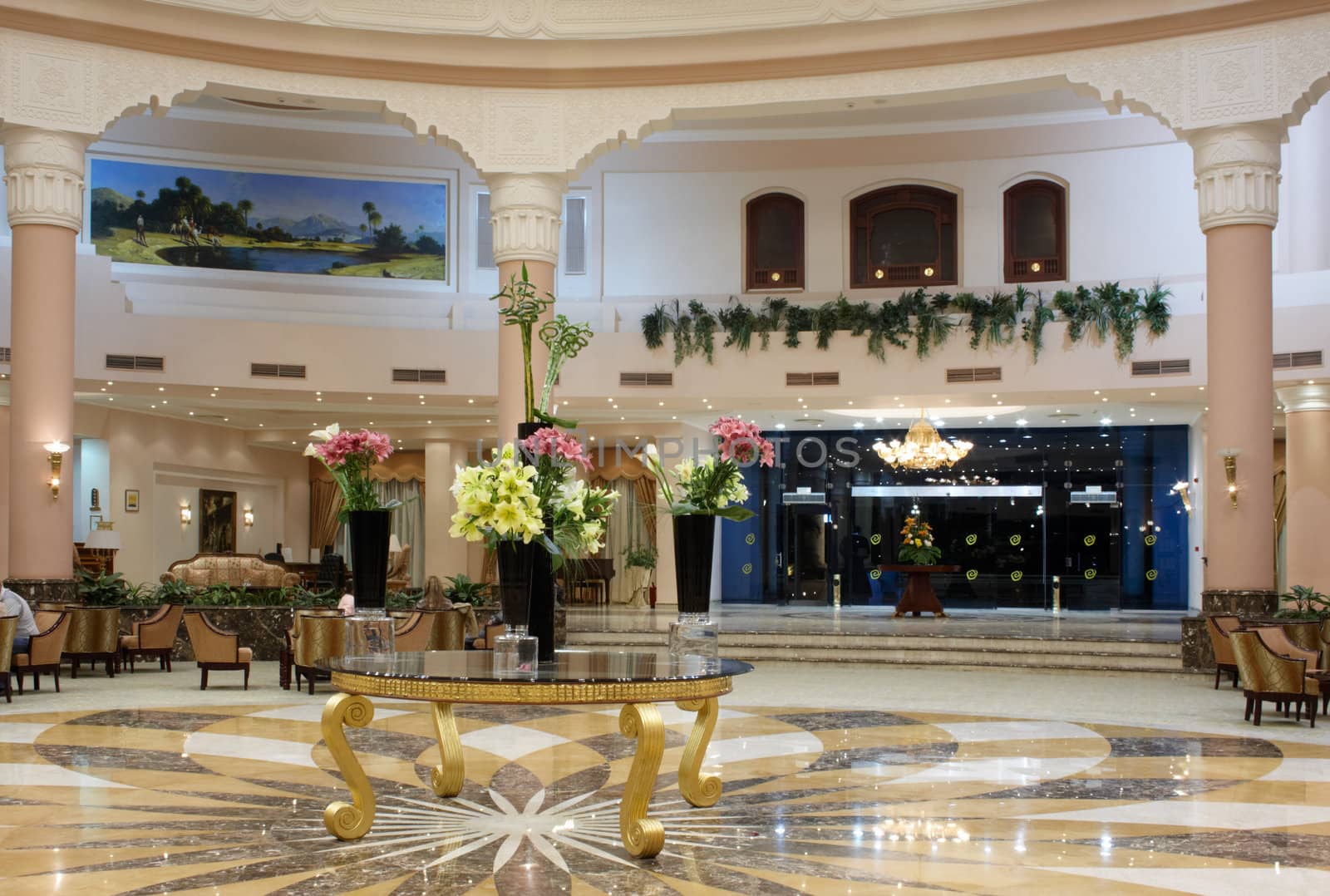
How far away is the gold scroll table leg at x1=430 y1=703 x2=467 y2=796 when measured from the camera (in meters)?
6.21

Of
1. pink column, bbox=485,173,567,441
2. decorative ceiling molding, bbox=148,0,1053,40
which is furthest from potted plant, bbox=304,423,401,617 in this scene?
decorative ceiling molding, bbox=148,0,1053,40

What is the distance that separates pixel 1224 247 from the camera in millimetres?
12469

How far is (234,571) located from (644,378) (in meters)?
7.66

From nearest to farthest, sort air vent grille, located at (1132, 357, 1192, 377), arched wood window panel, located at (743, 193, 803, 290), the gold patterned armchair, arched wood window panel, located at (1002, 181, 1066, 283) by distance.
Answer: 1. air vent grille, located at (1132, 357, 1192, 377)
2. arched wood window panel, located at (1002, 181, 1066, 283)
3. arched wood window panel, located at (743, 193, 803, 290)
4. the gold patterned armchair

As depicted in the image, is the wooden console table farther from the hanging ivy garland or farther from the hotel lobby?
the hanging ivy garland

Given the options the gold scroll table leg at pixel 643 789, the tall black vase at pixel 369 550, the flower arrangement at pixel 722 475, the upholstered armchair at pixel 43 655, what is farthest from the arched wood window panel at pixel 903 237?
the gold scroll table leg at pixel 643 789

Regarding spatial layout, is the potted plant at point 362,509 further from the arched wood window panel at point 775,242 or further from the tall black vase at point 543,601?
the arched wood window panel at point 775,242

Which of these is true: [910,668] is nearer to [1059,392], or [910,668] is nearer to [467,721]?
[1059,392]

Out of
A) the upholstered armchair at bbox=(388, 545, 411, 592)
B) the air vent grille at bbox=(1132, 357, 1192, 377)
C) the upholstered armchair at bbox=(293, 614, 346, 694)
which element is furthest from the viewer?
the upholstered armchair at bbox=(388, 545, 411, 592)

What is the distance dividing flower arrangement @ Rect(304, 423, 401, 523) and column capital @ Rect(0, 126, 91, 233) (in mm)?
7551

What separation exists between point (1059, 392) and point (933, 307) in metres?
1.94

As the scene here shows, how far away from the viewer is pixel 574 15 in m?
13.8

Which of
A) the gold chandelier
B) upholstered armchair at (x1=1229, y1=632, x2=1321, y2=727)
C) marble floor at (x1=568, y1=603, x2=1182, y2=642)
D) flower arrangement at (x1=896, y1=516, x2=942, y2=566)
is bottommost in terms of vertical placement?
marble floor at (x1=568, y1=603, x2=1182, y2=642)

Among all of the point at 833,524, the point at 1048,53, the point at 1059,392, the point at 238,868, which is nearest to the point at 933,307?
the point at 1059,392
